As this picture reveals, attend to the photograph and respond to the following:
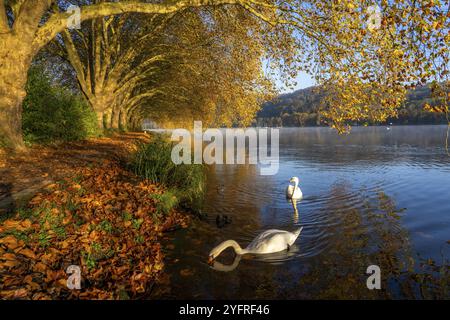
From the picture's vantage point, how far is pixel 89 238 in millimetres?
6270

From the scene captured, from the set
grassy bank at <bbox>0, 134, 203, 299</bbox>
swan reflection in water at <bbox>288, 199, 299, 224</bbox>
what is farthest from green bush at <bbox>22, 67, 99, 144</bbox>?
swan reflection in water at <bbox>288, 199, 299, 224</bbox>

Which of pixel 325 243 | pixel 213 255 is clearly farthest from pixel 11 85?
pixel 325 243

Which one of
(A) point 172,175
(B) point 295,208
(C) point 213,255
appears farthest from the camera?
(A) point 172,175

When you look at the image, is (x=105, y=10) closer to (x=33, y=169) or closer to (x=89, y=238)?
(x=33, y=169)

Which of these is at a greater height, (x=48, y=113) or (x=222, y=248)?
(x=48, y=113)

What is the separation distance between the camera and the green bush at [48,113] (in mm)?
14492

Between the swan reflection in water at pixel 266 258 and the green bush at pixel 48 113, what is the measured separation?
11208mm

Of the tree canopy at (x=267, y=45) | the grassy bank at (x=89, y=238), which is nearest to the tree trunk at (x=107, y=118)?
the tree canopy at (x=267, y=45)

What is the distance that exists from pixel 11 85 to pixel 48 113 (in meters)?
4.89

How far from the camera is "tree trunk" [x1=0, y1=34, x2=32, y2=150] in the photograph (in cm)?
1023

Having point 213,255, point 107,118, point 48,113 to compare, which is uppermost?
point 107,118

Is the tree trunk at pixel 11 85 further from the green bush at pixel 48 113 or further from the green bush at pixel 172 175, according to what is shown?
the green bush at pixel 172 175

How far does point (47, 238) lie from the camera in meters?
5.64
